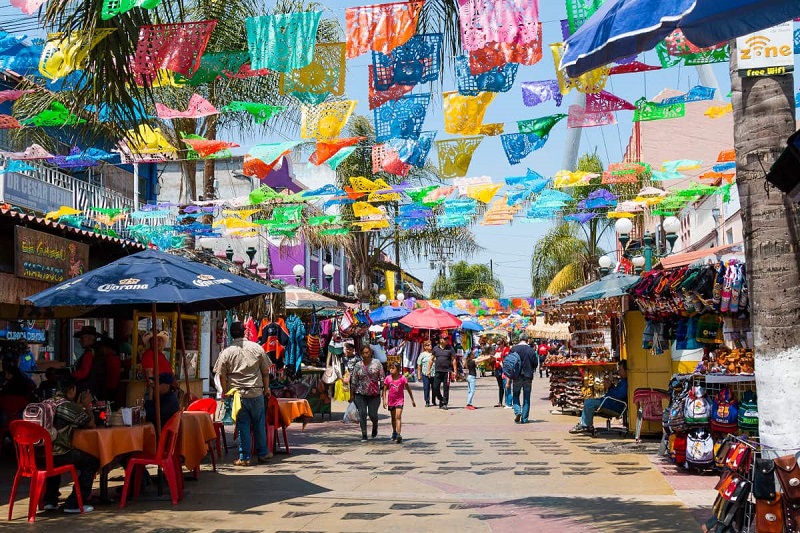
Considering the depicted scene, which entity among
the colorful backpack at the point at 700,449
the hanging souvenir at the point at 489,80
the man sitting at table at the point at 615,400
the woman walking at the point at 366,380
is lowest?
the colorful backpack at the point at 700,449

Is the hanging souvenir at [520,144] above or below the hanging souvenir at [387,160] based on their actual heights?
below

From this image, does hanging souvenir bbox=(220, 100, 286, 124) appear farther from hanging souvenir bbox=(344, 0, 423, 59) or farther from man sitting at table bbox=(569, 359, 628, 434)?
man sitting at table bbox=(569, 359, 628, 434)

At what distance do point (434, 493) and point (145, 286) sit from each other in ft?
13.0

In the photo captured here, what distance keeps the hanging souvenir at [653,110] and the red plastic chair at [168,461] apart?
775 centimetres

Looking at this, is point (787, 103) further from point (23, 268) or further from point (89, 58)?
point (23, 268)

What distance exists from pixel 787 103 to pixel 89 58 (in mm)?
6550

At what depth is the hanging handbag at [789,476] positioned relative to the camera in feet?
20.6

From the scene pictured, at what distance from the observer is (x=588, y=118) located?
12.6 metres

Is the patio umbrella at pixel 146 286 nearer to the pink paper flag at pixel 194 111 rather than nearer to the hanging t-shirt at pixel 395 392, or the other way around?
the pink paper flag at pixel 194 111

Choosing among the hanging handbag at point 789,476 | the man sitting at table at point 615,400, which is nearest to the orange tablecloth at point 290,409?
the man sitting at table at point 615,400

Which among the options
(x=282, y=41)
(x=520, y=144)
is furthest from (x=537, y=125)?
(x=282, y=41)

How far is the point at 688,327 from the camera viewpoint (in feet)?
39.9

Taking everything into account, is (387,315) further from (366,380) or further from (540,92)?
(540,92)

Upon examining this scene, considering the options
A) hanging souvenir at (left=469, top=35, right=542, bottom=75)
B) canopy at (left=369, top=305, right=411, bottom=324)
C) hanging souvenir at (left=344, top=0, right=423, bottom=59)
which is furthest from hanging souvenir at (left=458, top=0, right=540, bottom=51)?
canopy at (left=369, top=305, right=411, bottom=324)
